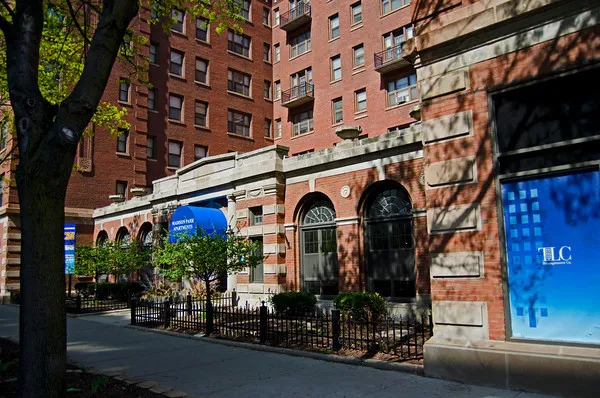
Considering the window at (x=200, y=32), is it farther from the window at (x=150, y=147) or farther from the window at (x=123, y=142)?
the window at (x=123, y=142)

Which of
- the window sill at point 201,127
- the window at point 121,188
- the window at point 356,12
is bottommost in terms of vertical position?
the window at point 121,188

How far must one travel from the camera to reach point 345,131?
54.1 feet

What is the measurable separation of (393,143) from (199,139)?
2405 centimetres

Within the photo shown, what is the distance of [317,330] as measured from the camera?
1037 cm

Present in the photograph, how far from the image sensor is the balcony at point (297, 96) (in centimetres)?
3634

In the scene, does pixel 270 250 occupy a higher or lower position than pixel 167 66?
lower

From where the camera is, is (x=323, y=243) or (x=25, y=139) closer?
(x=25, y=139)

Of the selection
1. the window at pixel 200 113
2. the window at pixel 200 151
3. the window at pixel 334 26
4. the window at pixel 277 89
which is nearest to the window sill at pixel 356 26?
the window at pixel 334 26

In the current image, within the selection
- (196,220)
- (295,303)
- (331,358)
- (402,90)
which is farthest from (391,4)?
(331,358)

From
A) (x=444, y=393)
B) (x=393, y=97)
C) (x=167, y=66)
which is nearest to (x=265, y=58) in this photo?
(x=167, y=66)

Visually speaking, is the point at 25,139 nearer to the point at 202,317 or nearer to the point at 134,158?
the point at 202,317

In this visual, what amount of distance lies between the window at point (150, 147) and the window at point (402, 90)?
657 inches

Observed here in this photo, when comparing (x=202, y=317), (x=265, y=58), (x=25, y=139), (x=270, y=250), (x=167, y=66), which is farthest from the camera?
(x=265, y=58)

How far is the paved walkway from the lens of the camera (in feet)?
22.6
